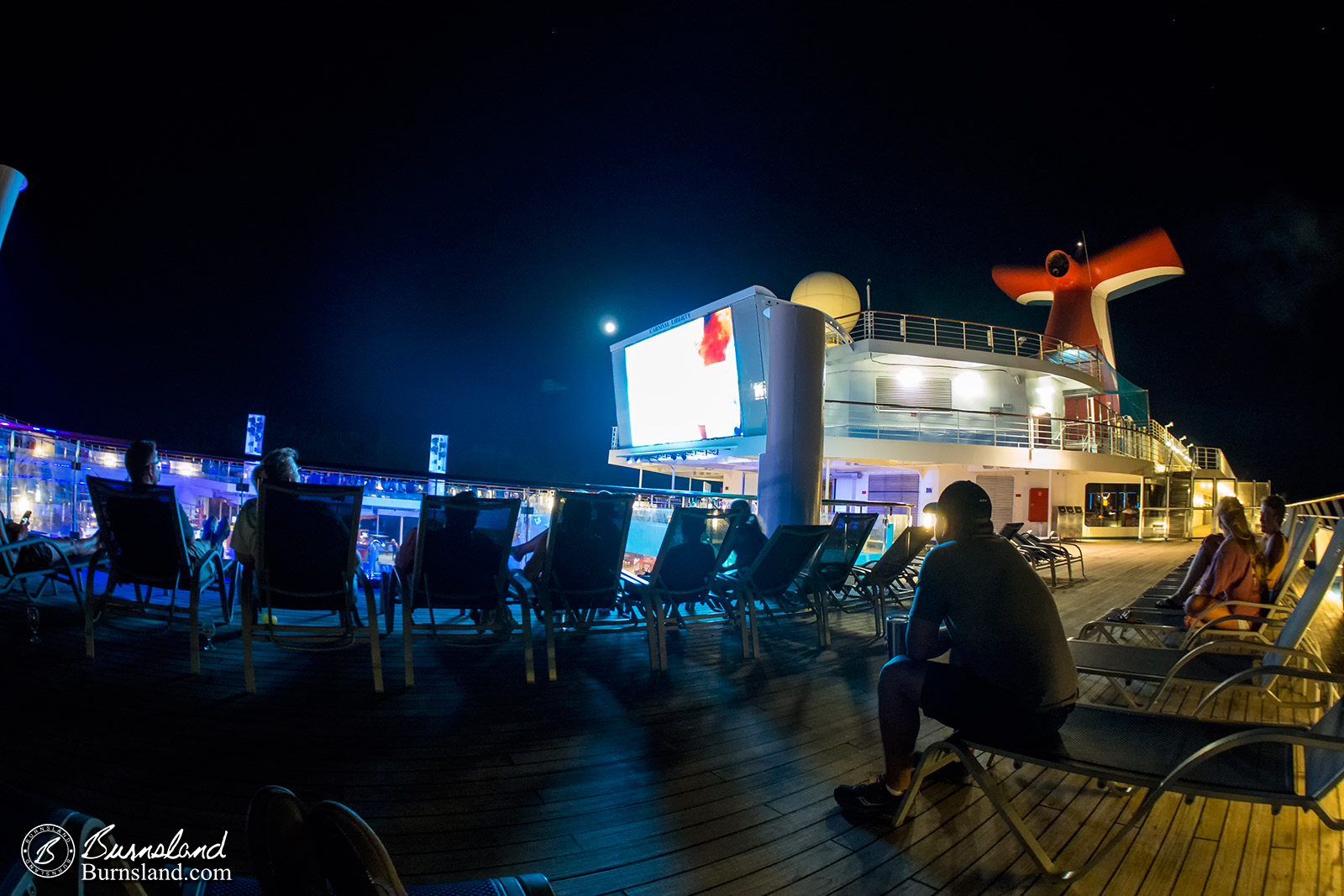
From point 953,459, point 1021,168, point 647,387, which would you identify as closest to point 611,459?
point 647,387

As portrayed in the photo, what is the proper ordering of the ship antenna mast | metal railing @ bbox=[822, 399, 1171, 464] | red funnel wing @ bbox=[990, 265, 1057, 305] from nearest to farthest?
1. metal railing @ bbox=[822, 399, 1171, 464]
2. the ship antenna mast
3. red funnel wing @ bbox=[990, 265, 1057, 305]

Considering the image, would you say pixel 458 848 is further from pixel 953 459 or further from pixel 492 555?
pixel 953 459

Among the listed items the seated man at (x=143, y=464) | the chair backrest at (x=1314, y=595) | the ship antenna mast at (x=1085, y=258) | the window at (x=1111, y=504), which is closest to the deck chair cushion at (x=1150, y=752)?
the chair backrest at (x=1314, y=595)

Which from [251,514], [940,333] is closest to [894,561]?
[251,514]

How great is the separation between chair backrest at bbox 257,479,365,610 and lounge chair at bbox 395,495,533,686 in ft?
1.17

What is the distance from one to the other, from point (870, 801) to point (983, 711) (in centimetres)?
57

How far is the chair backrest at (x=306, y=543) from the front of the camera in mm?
3102

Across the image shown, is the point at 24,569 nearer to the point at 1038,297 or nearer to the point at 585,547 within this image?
the point at 585,547

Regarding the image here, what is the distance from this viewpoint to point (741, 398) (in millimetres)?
10133

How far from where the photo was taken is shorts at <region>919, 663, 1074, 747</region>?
6.20ft

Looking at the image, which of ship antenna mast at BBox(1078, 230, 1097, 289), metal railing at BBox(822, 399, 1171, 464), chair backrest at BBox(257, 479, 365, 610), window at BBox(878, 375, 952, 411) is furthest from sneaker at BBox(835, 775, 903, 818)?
ship antenna mast at BBox(1078, 230, 1097, 289)

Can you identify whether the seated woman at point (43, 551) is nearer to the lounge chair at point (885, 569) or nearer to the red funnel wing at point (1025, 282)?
the lounge chair at point (885, 569)

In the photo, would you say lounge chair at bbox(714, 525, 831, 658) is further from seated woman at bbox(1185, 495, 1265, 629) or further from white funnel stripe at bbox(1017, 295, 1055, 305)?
white funnel stripe at bbox(1017, 295, 1055, 305)

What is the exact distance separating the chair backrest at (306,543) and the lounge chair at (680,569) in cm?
192
